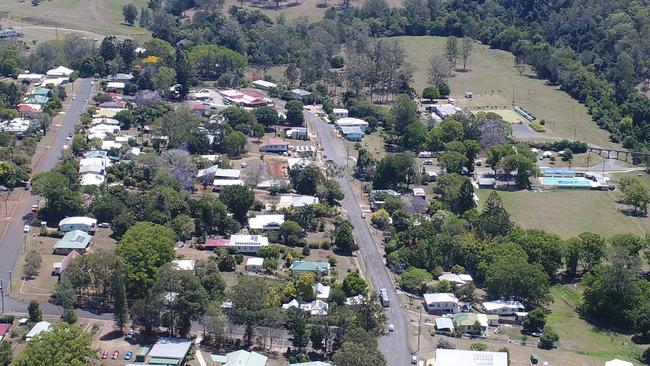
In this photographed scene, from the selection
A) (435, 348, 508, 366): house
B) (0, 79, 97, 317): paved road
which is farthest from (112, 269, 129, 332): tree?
(435, 348, 508, 366): house

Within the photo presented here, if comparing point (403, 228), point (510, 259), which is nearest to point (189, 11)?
point (403, 228)

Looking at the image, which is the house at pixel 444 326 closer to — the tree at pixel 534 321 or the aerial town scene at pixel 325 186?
the aerial town scene at pixel 325 186

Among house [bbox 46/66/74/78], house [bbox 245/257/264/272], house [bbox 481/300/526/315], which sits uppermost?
house [bbox 46/66/74/78]

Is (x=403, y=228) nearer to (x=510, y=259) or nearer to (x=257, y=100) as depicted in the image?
(x=510, y=259)

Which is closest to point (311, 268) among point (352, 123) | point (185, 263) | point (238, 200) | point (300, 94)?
point (185, 263)

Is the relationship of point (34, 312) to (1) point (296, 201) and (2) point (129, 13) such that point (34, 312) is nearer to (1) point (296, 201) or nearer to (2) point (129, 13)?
(1) point (296, 201)

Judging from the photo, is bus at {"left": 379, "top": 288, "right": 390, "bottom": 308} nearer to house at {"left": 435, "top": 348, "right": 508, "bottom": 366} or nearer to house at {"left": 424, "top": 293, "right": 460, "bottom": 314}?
house at {"left": 424, "top": 293, "right": 460, "bottom": 314}

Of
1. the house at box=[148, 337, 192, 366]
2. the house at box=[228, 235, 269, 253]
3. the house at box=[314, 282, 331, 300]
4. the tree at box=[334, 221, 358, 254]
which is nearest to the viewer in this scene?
the house at box=[148, 337, 192, 366]

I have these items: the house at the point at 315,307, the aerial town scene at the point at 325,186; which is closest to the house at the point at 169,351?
the aerial town scene at the point at 325,186
